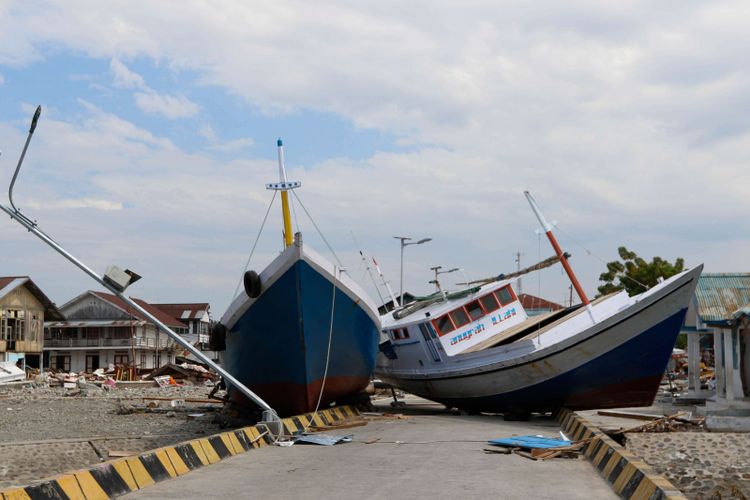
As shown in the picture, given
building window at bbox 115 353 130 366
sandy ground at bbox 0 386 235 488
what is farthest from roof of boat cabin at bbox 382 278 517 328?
building window at bbox 115 353 130 366

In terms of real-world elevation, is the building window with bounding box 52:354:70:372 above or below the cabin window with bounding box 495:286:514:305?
Answer: below

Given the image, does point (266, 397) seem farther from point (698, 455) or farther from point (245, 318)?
point (698, 455)

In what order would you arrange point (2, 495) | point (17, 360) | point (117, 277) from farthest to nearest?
point (17, 360) < point (117, 277) < point (2, 495)

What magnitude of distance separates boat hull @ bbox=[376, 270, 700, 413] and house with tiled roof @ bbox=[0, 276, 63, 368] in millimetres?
33516

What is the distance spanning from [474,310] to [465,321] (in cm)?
41

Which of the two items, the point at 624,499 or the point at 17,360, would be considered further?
the point at 17,360

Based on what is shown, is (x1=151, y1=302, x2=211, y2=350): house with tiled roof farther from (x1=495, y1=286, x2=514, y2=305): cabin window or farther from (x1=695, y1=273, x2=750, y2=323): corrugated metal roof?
(x1=695, y1=273, x2=750, y2=323): corrugated metal roof

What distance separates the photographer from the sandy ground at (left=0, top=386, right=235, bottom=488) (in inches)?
411

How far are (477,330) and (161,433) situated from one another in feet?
24.1

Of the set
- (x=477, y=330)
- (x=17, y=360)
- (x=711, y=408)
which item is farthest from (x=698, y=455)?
(x=17, y=360)

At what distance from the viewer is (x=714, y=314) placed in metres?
16.0

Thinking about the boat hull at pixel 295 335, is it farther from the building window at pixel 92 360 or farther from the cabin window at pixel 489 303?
the building window at pixel 92 360

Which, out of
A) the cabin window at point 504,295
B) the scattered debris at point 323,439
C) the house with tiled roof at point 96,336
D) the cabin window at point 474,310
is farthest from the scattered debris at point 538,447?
the house with tiled roof at point 96,336

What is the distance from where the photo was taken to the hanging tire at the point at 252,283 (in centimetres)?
1417
